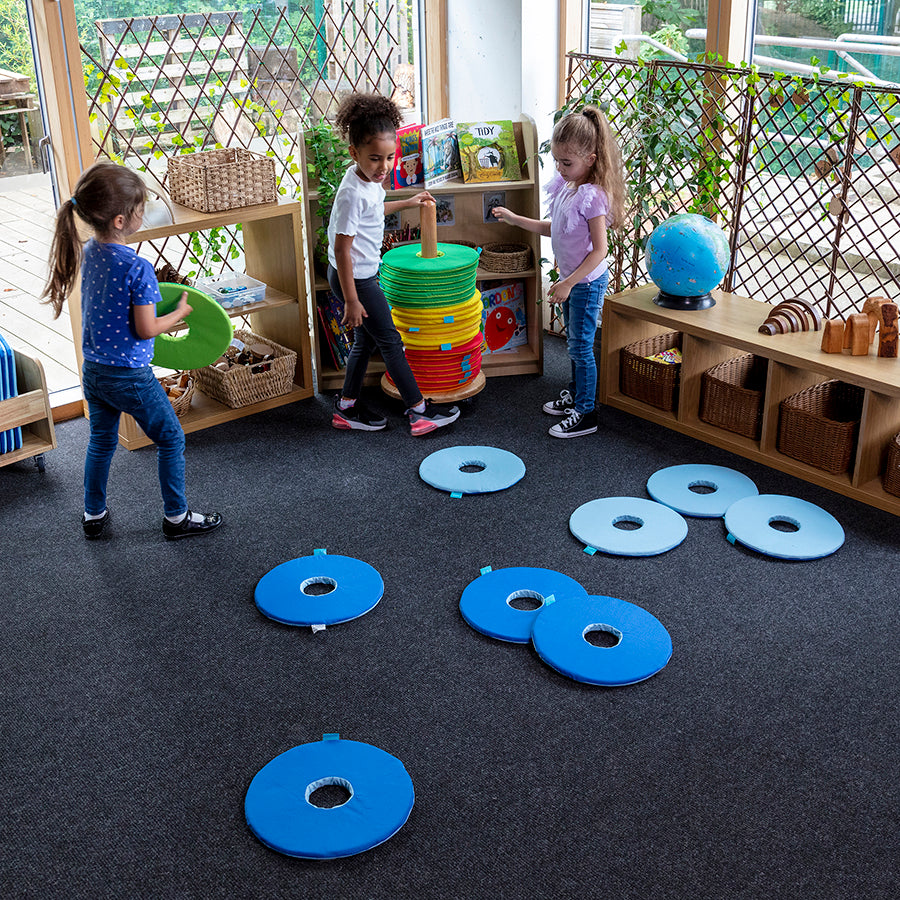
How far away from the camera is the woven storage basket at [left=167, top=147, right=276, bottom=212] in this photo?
3947 millimetres

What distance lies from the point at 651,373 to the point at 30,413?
254cm

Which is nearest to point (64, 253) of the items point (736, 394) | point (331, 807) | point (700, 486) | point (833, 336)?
point (331, 807)

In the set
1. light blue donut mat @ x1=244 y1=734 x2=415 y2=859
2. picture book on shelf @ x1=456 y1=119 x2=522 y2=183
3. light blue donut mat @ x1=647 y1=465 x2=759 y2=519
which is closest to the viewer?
light blue donut mat @ x1=244 y1=734 x2=415 y2=859

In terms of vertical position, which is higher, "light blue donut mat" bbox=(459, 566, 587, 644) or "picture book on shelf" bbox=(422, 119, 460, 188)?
"picture book on shelf" bbox=(422, 119, 460, 188)

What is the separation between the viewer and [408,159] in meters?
4.36

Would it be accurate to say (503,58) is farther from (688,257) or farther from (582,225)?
(688,257)

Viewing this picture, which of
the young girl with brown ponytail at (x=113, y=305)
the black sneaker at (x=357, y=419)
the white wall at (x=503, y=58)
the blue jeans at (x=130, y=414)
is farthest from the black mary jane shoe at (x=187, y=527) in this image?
the white wall at (x=503, y=58)

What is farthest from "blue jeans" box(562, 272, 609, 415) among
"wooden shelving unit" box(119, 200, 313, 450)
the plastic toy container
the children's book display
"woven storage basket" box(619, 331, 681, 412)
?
the plastic toy container

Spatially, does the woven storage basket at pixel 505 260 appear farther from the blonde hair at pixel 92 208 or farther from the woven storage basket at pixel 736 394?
the blonde hair at pixel 92 208

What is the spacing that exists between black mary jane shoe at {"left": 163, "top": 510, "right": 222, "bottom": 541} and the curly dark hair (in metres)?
1.50

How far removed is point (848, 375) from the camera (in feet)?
11.4

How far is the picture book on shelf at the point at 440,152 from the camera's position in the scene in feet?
14.3

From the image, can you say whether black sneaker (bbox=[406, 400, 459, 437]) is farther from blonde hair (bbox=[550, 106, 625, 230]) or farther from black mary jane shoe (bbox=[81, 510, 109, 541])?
black mary jane shoe (bbox=[81, 510, 109, 541])

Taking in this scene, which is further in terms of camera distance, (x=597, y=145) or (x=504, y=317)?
(x=504, y=317)
